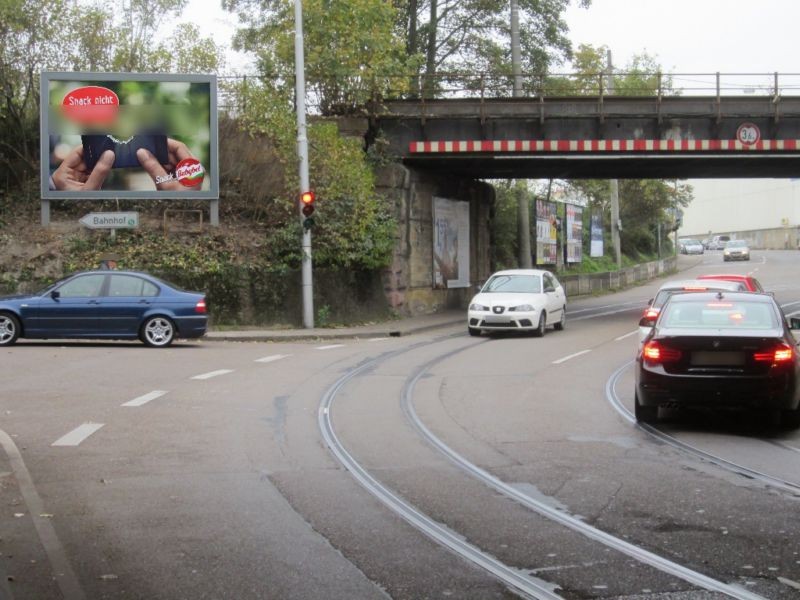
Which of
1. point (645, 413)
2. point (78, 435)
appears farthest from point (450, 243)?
point (78, 435)

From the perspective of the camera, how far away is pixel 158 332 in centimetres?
1956

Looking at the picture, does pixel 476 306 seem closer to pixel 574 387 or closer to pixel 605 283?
pixel 574 387

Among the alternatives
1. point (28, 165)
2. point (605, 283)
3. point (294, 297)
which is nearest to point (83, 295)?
point (294, 297)

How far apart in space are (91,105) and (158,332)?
8.99 m

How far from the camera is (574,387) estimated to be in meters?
14.3

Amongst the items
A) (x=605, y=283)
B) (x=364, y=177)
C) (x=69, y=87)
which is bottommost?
(x=605, y=283)

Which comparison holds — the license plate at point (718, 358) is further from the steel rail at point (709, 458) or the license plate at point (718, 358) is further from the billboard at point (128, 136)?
the billboard at point (128, 136)

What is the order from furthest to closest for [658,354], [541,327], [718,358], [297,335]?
1. [541,327]
2. [297,335]
3. [658,354]
4. [718,358]

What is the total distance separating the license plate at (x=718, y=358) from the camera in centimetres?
1008

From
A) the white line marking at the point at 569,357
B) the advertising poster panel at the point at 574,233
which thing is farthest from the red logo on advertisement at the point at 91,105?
the advertising poster panel at the point at 574,233

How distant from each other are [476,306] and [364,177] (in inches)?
244

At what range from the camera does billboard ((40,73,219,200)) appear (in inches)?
1012

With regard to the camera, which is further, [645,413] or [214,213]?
[214,213]

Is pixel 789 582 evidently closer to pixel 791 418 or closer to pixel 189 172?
pixel 791 418
